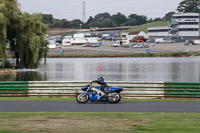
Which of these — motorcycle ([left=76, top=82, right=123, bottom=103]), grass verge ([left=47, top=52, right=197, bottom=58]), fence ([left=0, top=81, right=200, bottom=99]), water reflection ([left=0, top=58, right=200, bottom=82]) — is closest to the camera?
motorcycle ([left=76, top=82, right=123, bottom=103])

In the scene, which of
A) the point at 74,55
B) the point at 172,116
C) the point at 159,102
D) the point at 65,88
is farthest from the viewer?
the point at 74,55

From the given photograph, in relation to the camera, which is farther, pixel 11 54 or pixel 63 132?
pixel 11 54

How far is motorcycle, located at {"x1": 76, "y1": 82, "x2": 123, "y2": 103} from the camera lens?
20.3 meters

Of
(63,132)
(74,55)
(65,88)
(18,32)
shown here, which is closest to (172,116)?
(63,132)

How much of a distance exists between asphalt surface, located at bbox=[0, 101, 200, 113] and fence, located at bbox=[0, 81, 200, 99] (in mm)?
Result: 2524

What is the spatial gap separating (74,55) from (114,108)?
374 feet

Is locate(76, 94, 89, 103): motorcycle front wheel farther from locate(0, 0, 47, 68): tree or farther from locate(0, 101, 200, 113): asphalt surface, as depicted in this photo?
locate(0, 0, 47, 68): tree

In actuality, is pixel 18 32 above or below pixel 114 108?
above

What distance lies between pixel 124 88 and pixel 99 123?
10019mm

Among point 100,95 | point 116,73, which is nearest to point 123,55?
point 116,73

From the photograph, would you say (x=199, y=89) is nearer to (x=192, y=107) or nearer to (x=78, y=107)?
(x=192, y=107)

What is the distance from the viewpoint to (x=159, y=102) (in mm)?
20672

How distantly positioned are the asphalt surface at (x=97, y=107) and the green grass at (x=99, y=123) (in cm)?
177

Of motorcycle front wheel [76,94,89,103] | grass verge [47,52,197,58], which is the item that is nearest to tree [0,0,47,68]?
motorcycle front wheel [76,94,89,103]
